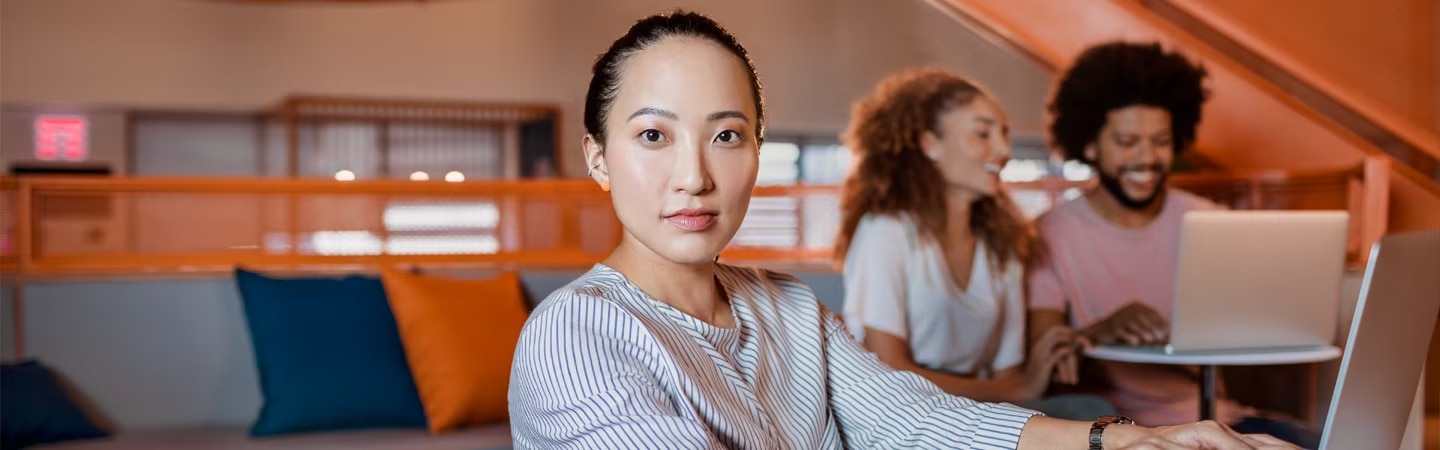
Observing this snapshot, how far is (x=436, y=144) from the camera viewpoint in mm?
7527

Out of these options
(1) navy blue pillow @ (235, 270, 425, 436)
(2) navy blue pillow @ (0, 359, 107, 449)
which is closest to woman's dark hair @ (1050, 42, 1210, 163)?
(1) navy blue pillow @ (235, 270, 425, 436)

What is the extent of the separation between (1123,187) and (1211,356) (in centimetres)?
63

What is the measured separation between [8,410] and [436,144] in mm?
5142

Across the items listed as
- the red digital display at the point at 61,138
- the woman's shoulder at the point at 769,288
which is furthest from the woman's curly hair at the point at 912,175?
the red digital display at the point at 61,138

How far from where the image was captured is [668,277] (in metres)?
1.09

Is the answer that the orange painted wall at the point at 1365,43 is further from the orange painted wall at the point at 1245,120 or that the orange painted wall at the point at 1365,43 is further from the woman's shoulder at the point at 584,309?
the woman's shoulder at the point at 584,309

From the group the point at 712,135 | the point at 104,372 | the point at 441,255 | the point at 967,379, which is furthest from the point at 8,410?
the point at 712,135

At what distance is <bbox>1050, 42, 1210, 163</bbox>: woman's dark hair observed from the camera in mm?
2904

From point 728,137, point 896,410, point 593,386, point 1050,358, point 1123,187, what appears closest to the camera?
point 593,386

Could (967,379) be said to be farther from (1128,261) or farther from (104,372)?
(104,372)

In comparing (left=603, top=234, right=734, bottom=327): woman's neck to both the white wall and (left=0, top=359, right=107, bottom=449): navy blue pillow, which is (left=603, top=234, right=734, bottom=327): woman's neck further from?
the white wall

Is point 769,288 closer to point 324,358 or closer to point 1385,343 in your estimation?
point 1385,343

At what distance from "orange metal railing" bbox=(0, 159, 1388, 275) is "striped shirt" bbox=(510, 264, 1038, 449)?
1.87 m

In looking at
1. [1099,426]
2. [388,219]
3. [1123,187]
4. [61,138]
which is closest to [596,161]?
[1099,426]
